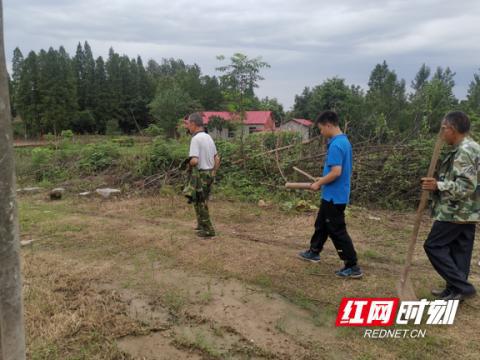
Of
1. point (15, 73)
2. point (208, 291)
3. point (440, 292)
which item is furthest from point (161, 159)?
point (15, 73)

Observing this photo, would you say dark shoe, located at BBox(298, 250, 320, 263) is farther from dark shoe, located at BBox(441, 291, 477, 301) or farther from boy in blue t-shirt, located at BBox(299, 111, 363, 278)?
dark shoe, located at BBox(441, 291, 477, 301)

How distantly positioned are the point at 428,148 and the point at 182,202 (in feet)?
17.8

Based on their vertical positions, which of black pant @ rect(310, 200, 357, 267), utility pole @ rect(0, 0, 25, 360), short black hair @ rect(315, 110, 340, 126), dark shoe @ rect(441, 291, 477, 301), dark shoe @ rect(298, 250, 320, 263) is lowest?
dark shoe @ rect(298, 250, 320, 263)

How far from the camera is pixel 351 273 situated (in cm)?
387

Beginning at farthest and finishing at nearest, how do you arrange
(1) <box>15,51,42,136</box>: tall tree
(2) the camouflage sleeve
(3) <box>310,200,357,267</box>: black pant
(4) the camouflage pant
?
(1) <box>15,51,42,136</box>: tall tree
(4) the camouflage pant
(3) <box>310,200,357,267</box>: black pant
(2) the camouflage sleeve

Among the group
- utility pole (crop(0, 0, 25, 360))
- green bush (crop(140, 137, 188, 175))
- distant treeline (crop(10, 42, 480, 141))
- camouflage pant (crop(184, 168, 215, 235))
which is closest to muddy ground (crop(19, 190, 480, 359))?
camouflage pant (crop(184, 168, 215, 235))

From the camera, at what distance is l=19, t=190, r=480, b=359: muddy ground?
2.68 meters

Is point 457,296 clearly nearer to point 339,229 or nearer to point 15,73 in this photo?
point 339,229

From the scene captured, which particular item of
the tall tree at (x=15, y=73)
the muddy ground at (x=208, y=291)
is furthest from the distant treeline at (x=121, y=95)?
the muddy ground at (x=208, y=291)

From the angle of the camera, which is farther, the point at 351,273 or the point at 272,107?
the point at 272,107

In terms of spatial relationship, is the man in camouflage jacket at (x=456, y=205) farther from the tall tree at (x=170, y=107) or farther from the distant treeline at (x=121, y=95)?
the tall tree at (x=170, y=107)

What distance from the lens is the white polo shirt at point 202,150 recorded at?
4844 millimetres

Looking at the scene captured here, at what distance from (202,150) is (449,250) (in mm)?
3164

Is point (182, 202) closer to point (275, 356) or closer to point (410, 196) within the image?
point (410, 196)
